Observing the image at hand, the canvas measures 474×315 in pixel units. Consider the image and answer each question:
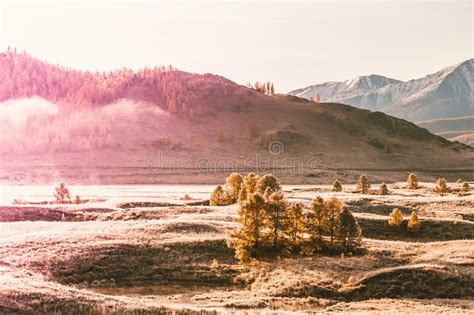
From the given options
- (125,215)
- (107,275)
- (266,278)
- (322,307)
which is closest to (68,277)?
(107,275)

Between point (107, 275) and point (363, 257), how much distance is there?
89.7ft

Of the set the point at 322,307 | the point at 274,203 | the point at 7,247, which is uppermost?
the point at 274,203

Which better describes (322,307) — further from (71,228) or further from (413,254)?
(71,228)

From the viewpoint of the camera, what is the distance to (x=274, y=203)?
62.0 meters

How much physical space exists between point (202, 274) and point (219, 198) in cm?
4707

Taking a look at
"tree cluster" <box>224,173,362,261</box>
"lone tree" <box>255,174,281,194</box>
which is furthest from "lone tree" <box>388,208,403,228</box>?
→ "lone tree" <box>255,174,281,194</box>

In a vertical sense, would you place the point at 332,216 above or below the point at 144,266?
above

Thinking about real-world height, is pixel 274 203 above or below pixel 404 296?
above

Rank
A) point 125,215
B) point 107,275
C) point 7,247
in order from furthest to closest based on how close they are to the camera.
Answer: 1. point 125,215
2. point 7,247
3. point 107,275

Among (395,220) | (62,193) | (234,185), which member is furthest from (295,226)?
(62,193)

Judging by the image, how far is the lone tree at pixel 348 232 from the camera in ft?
202

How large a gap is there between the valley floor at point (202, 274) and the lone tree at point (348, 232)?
2144mm

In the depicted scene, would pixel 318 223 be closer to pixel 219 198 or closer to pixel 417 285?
pixel 417 285

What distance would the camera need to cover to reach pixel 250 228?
60031 mm
